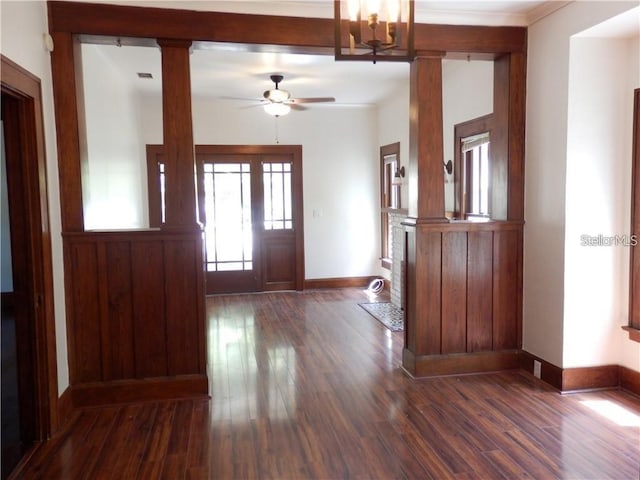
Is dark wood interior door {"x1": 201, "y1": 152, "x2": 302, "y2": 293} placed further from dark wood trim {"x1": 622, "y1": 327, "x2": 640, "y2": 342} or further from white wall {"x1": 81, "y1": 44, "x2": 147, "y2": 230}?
dark wood trim {"x1": 622, "y1": 327, "x2": 640, "y2": 342}

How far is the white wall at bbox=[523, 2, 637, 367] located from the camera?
324 cm

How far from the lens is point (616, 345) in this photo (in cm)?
340

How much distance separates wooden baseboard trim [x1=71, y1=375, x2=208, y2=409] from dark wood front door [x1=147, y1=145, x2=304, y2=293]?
3.58 metres

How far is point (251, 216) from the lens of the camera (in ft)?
23.0

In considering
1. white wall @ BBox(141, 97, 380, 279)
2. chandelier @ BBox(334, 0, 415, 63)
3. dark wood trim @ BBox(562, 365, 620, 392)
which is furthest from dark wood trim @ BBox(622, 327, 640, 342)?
white wall @ BBox(141, 97, 380, 279)

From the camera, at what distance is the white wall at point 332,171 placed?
22.6ft

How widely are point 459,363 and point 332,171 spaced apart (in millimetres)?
4117

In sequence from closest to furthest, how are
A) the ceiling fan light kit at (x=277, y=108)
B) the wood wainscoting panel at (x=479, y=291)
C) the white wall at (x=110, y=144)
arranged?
the wood wainscoting panel at (x=479, y=291) → the white wall at (x=110, y=144) → the ceiling fan light kit at (x=277, y=108)

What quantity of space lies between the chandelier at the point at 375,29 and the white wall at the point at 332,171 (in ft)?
16.7

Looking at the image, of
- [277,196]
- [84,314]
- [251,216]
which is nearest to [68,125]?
[84,314]

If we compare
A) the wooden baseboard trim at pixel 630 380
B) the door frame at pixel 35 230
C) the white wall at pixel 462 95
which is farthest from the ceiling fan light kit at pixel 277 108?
the wooden baseboard trim at pixel 630 380

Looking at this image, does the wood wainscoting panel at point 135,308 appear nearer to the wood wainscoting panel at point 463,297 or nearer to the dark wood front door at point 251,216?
the wood wainscoting panel at point 463,297

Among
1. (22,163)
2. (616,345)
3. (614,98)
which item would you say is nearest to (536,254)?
(616,345)

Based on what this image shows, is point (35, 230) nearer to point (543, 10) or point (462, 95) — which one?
point (543, 10)
